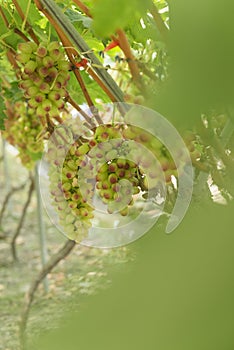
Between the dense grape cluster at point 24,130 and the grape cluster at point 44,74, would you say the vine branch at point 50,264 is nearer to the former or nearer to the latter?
the dense grape cluster at point 24,130

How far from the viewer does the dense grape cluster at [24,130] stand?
5.12 ft

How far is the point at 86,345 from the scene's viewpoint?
12 centimetres

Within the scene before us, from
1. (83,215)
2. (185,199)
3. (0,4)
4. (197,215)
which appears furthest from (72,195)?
(197,215)

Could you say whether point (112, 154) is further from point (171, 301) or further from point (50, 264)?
point (50, 264)

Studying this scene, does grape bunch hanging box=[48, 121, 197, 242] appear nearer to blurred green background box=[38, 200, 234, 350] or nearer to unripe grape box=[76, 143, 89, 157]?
unripe grape box=[76, 143, 89, 157]

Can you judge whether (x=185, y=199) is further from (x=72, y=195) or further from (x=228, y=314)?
(x=72, y=195)

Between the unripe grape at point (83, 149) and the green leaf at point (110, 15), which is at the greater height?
the green leaf at point (110, 15)

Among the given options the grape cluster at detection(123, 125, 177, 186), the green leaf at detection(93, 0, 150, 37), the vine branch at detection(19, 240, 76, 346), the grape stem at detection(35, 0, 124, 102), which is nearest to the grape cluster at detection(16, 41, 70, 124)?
the grape stem at detection(35, 0, 124, 102)

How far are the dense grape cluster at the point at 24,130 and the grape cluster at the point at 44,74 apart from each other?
826mm

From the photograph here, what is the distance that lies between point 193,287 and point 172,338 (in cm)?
1

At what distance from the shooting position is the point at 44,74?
2.06 ft

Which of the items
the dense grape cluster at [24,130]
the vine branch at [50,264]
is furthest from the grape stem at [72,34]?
the vine branch at [50,264]

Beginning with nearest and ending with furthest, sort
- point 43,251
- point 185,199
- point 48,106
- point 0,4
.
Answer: point 185,199, point 48,106, point 0,4, point 43,251

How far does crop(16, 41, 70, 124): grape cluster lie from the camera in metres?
0.62
